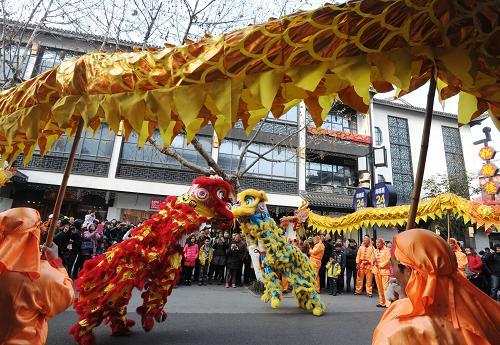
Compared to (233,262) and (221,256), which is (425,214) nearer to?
(233,262)

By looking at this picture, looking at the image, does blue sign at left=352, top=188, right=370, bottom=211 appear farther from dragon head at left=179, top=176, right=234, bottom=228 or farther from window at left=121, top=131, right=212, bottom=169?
dragon head at left=179, top=176, right=234, bottom=228

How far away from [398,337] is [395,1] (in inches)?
57.2

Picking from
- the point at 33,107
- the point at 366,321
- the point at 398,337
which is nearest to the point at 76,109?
the point at 33,107

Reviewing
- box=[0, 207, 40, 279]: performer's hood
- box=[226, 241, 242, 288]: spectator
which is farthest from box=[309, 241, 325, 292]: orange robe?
box=[0, 207, 40, 279]: performer's hood

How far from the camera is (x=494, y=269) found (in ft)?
26.6

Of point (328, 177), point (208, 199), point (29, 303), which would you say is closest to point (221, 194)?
point (208, 199)

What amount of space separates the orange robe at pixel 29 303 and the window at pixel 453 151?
2225cm

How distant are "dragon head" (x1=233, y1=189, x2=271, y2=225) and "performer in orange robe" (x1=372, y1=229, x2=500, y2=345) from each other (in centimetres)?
499

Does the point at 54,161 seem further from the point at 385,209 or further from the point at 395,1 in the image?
the point at 395,1

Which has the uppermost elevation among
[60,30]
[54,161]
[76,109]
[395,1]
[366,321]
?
[60,30]

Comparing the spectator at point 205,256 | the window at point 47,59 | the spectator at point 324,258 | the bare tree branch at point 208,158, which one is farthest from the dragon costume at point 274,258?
the window at point 47,59

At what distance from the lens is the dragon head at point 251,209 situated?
21.2 ft

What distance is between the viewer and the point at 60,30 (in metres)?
14.0

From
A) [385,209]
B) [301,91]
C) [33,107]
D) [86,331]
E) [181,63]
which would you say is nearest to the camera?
[181,63]
